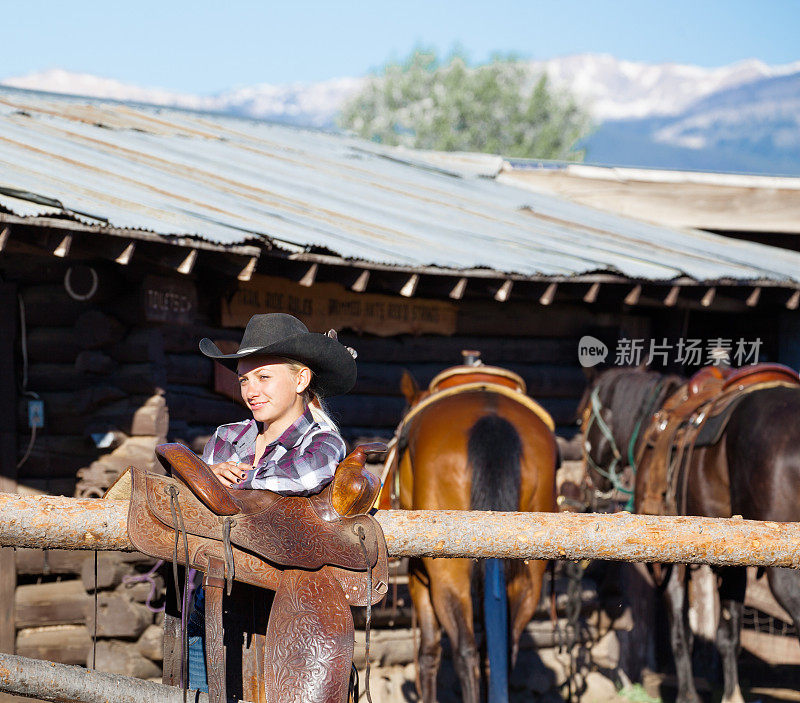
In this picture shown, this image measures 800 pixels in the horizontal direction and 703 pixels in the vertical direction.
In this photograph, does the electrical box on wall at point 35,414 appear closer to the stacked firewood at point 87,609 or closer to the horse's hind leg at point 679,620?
the stacked firewood at point 87,609

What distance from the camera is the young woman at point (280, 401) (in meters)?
2.56

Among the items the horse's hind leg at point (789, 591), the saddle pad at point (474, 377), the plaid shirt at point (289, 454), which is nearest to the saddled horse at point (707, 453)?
the horse's hind leg at point (789, 591)

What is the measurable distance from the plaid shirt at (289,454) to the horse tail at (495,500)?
213 cm

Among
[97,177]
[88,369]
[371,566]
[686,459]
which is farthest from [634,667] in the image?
[371,566]

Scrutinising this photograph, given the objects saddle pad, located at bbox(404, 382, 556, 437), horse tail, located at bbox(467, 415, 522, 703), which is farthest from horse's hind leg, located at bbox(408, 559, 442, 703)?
saddle pad, located at bbox(404, 382, 556, 437)

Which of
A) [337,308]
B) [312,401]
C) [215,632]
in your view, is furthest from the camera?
[337,308]

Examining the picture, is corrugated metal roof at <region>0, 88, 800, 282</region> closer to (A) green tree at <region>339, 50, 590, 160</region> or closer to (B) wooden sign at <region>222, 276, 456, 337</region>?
(B) wooden sign at <region>222, 276, 456, 337</region>

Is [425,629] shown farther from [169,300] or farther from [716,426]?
[169,300]

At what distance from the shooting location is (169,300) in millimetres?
5605

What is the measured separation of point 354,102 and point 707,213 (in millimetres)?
30871

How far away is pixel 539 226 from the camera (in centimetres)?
834

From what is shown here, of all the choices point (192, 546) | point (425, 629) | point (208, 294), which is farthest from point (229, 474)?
point (208, 294)

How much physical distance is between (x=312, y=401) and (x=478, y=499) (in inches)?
85.1

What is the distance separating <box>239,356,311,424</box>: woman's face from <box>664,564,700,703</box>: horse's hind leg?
4.20m
